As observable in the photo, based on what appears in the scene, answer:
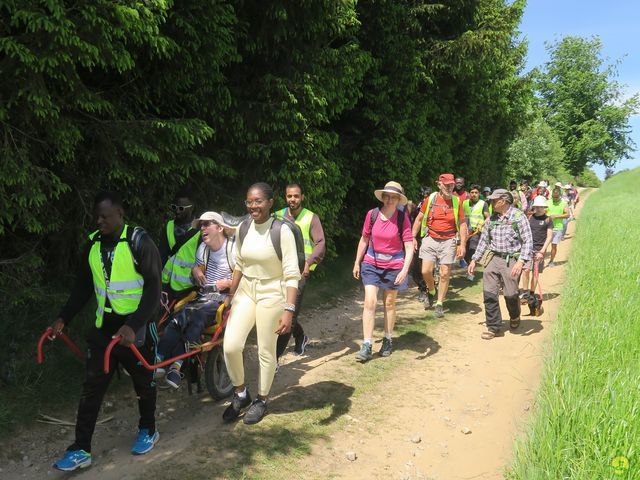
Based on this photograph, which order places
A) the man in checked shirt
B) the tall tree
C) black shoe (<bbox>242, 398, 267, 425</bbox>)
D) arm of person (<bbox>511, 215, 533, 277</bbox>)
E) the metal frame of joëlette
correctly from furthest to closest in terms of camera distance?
1. the tall tree
2. the man in checked shirt
3. arm of person (<bbox>511, 215, 533, 277</bbox>)
4. black shoe (<bbox>242, 398, 267, 425</bbox>)
5. the metal frame of joëlette

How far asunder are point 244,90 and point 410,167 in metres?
5.86

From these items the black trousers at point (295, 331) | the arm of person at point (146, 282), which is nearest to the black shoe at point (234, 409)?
the black trousers at point (295, 331)

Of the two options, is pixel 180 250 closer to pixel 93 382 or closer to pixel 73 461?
pixel 93 382

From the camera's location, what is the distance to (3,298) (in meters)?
4.93

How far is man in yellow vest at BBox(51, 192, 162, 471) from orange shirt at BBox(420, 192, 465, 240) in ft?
18.4

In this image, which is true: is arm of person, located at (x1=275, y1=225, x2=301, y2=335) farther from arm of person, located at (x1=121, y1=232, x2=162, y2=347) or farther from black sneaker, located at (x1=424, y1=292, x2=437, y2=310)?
black sneaker, located at (x1=424, y1=292, x2=437, y2=310)

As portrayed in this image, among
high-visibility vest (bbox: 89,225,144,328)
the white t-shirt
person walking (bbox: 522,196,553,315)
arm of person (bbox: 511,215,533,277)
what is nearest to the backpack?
the white t-shirt

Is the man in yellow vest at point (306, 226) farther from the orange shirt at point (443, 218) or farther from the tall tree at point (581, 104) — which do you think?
the tall tree at point (581, 104)

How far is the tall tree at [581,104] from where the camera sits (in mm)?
70750

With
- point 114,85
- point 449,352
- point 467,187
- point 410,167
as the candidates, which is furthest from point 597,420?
point 467,187

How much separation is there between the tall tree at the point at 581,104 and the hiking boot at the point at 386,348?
73.9m

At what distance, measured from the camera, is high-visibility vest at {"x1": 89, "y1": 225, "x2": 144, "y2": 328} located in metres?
3.77

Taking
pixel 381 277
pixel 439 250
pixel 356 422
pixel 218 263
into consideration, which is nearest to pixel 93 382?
pixel 218 263

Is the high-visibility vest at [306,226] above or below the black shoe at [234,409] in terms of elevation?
above
